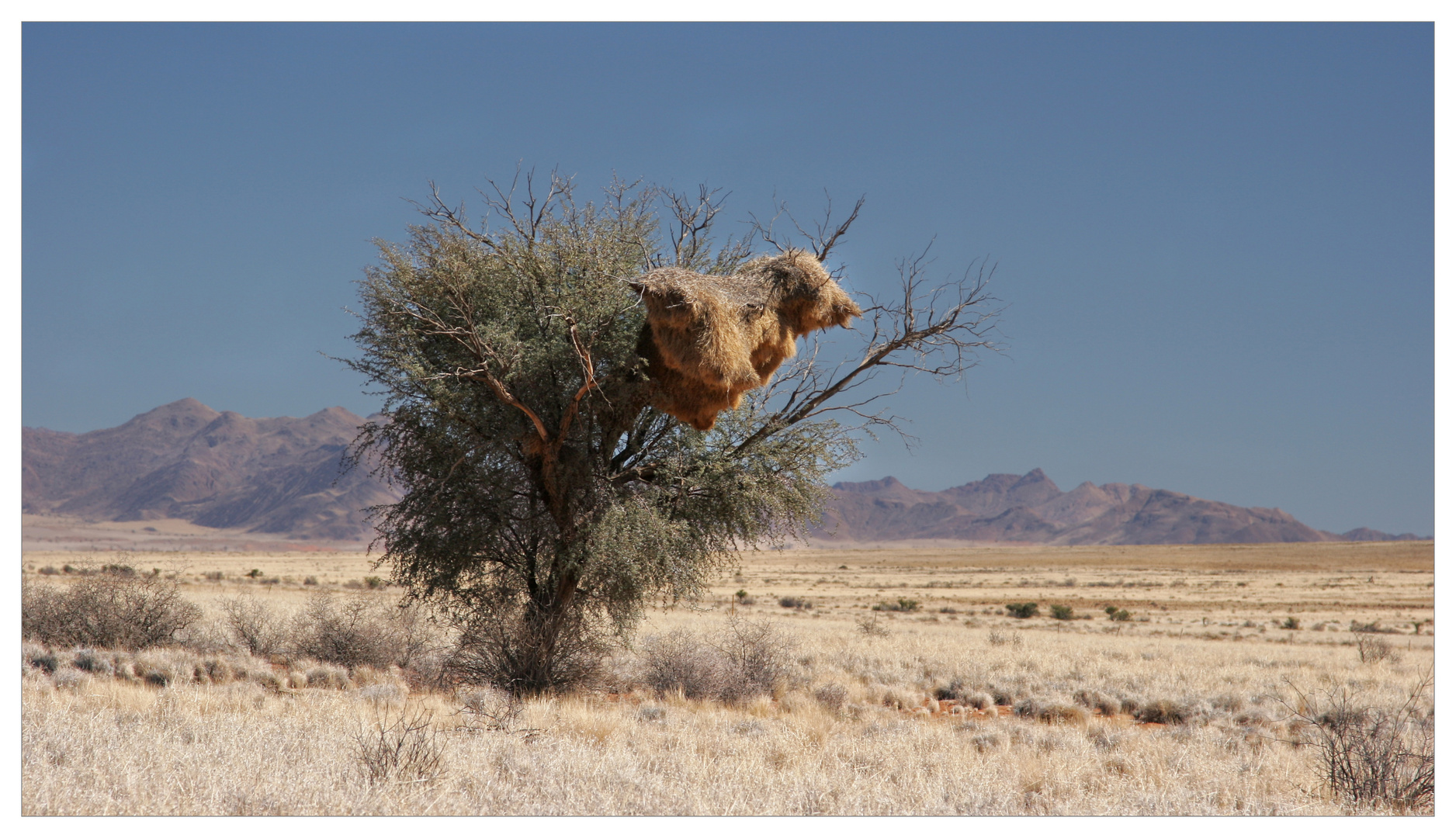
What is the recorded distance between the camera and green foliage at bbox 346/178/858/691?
14.9 meters

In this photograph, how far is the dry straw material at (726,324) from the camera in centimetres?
1322

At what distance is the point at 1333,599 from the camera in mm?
62156

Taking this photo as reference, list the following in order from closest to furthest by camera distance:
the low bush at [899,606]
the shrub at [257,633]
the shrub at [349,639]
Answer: the shrub at [349,639]
the shrub at [257,633]
the low bush at [899,606]

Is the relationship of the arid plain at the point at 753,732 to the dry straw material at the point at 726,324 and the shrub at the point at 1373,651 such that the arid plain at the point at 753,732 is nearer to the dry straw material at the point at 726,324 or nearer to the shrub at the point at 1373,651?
the shrub at the point at 1373,651

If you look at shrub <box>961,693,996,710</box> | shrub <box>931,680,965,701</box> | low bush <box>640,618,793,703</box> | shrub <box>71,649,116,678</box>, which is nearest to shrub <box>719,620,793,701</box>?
low bush <box>640,618,793,703</box>

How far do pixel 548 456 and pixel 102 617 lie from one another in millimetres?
10688

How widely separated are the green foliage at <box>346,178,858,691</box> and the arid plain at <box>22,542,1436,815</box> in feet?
4.20

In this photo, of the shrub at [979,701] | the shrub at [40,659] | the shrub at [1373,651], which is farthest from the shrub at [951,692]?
the shrub at [40,659]

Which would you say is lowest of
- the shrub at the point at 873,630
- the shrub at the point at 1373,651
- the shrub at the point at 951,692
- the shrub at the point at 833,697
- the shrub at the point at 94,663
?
the shrub at the point at 873,630

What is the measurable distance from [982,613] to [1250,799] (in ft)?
135

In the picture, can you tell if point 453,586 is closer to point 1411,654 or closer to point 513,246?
point 513,246

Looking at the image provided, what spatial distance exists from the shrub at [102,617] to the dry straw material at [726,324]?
12.1 metres
